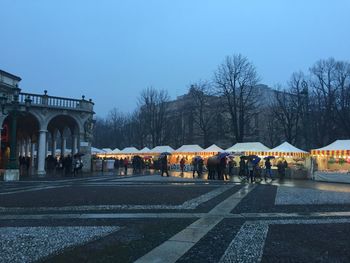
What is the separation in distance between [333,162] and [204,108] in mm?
30402

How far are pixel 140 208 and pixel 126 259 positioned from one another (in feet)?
20.4

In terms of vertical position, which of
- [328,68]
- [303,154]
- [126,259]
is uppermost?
[328,68]

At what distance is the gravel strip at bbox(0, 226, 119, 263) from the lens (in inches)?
274

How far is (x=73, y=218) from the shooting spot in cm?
1095

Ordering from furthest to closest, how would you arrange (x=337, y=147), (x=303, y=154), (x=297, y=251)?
1. (x=303, y=154)
2. (x=337, y=147)
3. (x=297, y=251)

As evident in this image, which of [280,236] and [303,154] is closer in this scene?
[280,236]

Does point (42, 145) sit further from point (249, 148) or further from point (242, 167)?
point (249, 148)

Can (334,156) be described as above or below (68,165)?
above

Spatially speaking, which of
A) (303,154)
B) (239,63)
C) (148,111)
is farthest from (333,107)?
(148,111)

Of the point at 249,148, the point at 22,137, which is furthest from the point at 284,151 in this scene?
the point at 22,137

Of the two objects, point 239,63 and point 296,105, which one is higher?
point 239,63

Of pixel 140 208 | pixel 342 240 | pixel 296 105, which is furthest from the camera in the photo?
pixel 296 105

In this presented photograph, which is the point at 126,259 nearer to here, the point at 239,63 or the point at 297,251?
the point at 297,251

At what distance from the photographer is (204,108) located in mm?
66812
